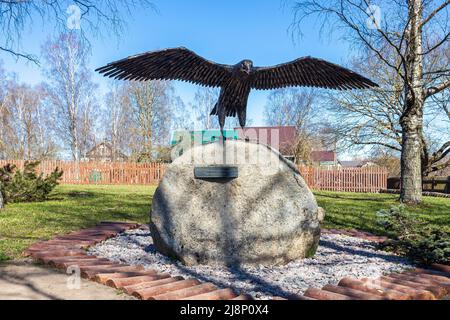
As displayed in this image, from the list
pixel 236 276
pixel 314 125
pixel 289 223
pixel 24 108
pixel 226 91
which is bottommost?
pixel 236 276

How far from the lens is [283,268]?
400cm

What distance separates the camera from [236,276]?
12.2 ft

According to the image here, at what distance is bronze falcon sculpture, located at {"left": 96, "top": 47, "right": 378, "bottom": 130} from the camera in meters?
4.46

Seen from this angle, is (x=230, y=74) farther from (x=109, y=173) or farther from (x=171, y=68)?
(x=109, y=173)

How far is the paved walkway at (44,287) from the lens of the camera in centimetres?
304

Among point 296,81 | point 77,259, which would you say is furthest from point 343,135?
point 77,259

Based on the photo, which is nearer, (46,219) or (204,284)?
(204,284)

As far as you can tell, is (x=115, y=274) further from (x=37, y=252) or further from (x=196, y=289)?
(x=37, y=252)

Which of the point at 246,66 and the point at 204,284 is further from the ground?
the point at 246,66

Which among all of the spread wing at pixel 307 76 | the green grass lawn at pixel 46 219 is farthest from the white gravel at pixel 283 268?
the spread wing at pixel 307 76

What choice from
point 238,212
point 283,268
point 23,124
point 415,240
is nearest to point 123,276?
point 238,212

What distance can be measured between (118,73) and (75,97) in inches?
989

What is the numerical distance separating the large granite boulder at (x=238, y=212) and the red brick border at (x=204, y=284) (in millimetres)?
613

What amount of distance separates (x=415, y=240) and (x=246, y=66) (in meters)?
3.31
